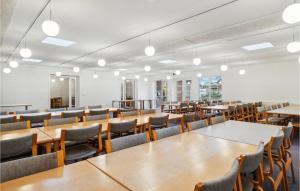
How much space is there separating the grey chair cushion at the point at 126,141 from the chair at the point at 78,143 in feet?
2.20

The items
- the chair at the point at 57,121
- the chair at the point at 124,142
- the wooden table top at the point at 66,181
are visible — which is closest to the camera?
the wooden table top at the point at 66,181

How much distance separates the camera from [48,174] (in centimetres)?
110

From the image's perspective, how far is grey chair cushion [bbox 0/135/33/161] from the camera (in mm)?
1651

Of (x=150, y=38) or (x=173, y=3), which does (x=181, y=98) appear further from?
(x=173, y=3)

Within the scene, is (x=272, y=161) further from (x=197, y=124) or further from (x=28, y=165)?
(x=28, y=165)

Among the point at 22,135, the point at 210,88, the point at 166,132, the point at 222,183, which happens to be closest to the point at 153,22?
the point at 166,132

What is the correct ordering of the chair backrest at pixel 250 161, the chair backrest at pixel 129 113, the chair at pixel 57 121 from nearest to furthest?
the chair backrest at pixel 250 161
the chair at pixel 57 121
the chair backrest at pixel 129 113

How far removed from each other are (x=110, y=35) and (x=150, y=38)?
0.99 metres

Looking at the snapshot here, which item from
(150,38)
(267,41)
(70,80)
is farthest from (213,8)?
(70,80)

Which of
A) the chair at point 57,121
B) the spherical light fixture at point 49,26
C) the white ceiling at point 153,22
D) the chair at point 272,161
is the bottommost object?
the chair at point 272,161

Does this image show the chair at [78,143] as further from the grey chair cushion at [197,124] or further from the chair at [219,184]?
the chair at [219,184]

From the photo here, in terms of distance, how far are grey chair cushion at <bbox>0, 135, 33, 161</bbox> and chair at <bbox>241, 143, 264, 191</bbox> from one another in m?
1.98

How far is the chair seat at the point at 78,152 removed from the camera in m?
2.04

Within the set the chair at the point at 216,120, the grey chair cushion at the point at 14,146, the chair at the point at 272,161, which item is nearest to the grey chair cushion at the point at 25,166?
the grey chair cushion at the point at 14,146
